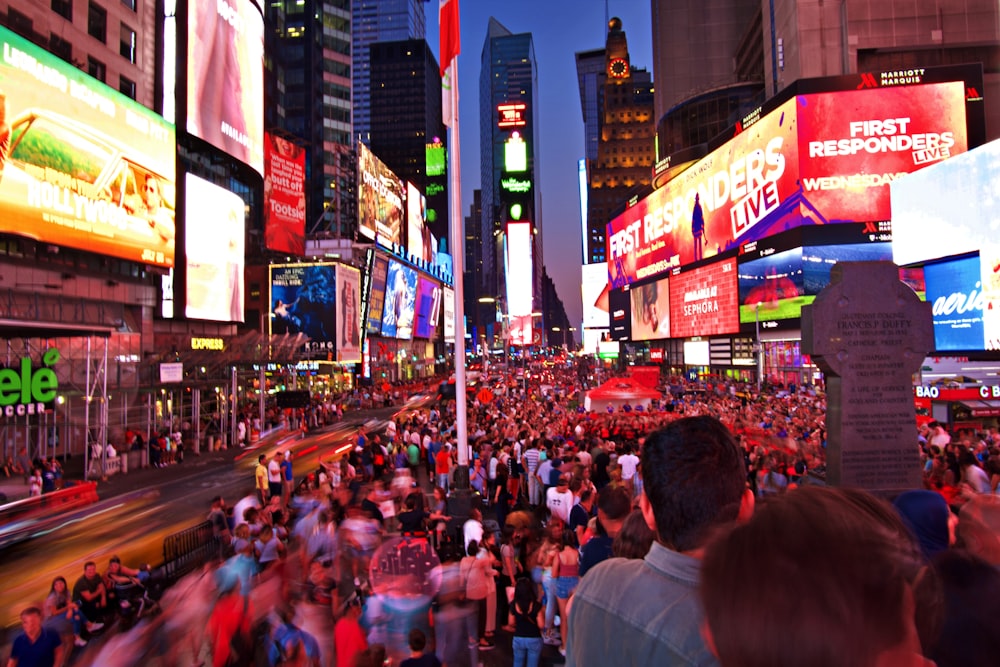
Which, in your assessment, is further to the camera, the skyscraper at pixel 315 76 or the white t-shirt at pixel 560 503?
the skyscraper at pixel 315 76

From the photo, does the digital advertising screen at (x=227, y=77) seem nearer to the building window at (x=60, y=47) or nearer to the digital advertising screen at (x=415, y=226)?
the building window at (x=60, y=47)

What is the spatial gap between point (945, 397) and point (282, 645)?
2205cm

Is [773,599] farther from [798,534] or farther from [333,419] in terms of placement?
[333,419]

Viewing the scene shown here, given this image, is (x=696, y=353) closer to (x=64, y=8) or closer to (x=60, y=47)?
(x=60, y=47)

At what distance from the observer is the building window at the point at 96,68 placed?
28.6 m

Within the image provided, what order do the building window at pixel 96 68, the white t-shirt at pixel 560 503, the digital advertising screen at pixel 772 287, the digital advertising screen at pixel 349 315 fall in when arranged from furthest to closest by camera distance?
→ the digital advertising screen at pixel 349 315 < the digital advertising screen at pixel 772 287 < the building window at pixel 96 68 < the white t-shirt at pixel 560 503

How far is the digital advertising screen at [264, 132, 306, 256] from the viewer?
49.4 metres

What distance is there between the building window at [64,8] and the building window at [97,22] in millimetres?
1246

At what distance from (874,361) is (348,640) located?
6.19 metres

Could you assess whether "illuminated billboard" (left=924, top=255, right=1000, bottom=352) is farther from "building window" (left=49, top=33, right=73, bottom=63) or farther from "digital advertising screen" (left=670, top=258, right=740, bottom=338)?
"building window" (left=49, top=33, right=73, bottom=63)

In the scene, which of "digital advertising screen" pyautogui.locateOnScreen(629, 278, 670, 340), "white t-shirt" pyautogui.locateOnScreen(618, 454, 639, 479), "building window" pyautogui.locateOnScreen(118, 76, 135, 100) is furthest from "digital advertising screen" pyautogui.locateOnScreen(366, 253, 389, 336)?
"white t-shirt" pyautogui.locateOnScreen(618, 454, 639, 479)

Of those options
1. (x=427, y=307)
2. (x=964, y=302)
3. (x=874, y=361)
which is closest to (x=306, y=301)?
(x=427, y=307)

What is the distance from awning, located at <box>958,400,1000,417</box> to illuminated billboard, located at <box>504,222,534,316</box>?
7845 centimetres

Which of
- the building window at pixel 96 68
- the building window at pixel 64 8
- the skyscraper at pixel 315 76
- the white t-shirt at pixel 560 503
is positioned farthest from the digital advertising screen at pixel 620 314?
the white t-shirt at pixel 560 503
